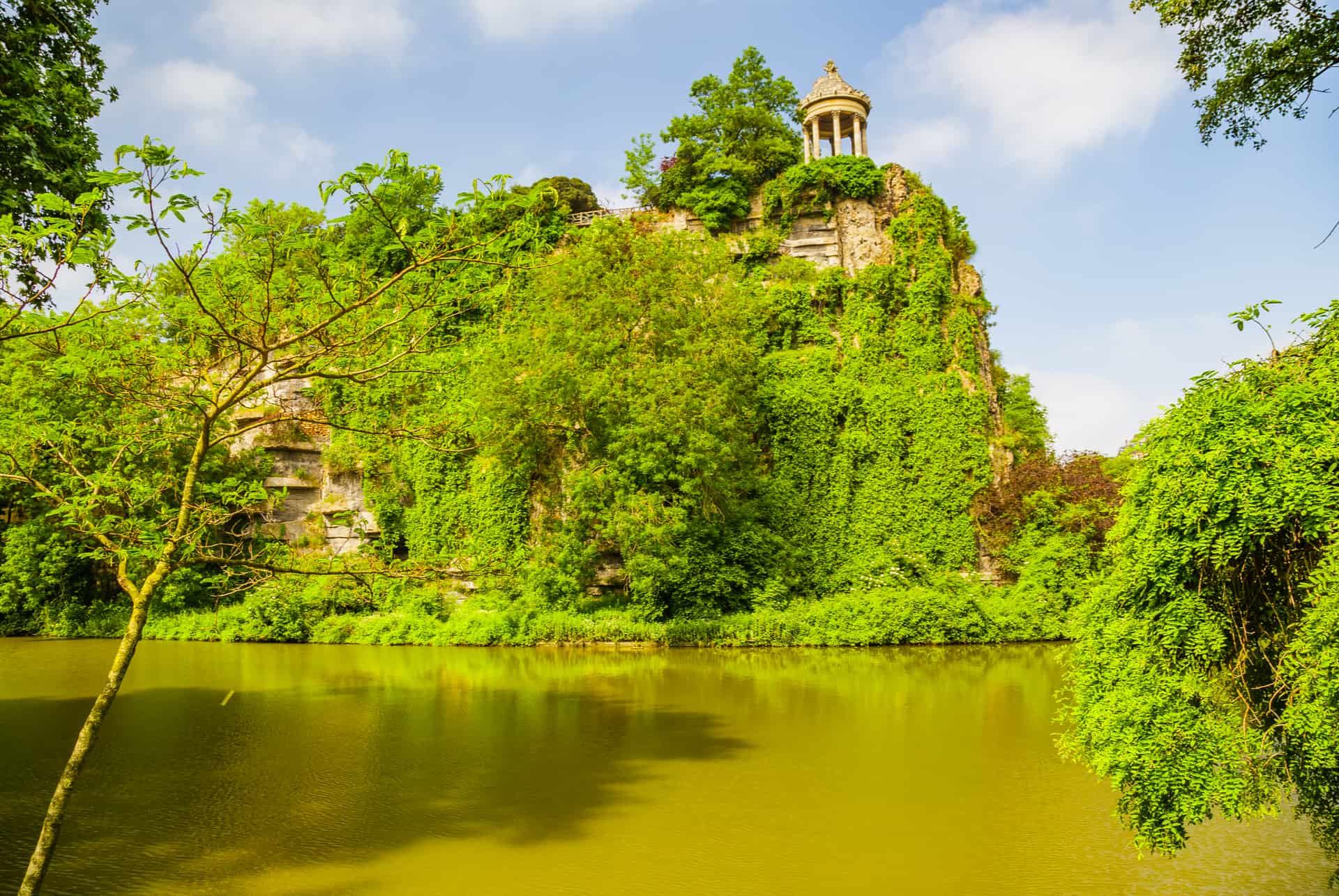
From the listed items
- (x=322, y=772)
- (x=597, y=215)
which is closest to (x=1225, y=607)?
(x=322, y=772)

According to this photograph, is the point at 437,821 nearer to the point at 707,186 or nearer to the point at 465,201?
the point at 465,201

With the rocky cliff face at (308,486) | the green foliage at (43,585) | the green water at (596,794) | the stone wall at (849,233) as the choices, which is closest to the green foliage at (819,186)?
the stone wall at (849,233)

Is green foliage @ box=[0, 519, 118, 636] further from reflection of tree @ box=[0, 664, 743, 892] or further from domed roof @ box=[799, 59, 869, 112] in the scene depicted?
domed roof @ box=[799, 59, 869, 112]

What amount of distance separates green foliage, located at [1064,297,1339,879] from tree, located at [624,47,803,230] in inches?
1087

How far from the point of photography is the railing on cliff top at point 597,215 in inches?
1334

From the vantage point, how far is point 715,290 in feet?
84.3

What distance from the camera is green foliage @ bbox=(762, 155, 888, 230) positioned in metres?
30.1

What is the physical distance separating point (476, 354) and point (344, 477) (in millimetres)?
20433

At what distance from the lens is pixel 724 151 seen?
32938mm

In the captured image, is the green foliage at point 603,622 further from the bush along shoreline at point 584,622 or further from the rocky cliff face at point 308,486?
the rocky cliff face at point 308,486

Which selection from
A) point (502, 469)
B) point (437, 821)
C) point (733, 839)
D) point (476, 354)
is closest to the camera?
point (733, 839)

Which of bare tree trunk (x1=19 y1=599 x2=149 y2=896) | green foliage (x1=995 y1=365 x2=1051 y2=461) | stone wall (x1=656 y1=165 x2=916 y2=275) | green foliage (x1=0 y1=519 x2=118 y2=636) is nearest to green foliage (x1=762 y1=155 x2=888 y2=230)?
stone wall (x1=656 y1=165 x2=916 y2=275)

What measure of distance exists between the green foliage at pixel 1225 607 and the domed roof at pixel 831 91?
29.1 meters

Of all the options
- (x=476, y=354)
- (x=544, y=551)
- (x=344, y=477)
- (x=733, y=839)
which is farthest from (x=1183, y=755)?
(x=344, y=477)
